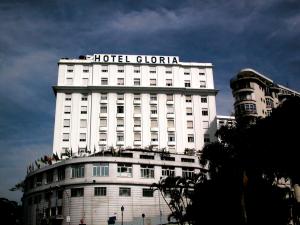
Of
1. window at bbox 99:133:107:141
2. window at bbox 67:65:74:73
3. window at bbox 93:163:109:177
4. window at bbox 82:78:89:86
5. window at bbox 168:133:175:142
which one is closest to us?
window at bbox 93:163:109:177

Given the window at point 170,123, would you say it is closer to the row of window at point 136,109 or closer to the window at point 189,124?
the row of window at point 136,109

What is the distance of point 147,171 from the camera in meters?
57.9

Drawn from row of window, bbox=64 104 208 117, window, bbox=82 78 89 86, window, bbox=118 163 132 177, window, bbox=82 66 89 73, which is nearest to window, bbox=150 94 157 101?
row of window, bbox=64 104 208 117

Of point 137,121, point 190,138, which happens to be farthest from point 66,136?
point 190,138

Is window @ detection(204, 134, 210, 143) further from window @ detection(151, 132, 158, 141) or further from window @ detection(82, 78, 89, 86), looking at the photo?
window @ detection(82, 78, 89, 86)

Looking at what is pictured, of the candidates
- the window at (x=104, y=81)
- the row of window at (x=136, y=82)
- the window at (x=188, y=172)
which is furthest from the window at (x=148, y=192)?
the window at (x=104, y=81)

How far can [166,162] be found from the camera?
195ft

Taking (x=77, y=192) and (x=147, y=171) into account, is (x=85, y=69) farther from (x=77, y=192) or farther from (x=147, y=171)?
(x=77, y=192)

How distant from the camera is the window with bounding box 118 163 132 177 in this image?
55.8 meters

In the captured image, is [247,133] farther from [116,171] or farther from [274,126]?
[116,171]

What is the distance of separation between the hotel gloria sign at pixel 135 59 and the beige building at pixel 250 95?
Answer: 45.1 ft

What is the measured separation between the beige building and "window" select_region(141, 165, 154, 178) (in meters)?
21.2

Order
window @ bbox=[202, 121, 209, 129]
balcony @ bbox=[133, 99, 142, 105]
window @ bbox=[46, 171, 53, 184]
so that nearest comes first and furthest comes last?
1. window @ bbox=[46, 171, 53, 184]
2. window @ bbox=[202, 121, 209, 129]
3. balcony @ bbox=[133, 99, 142, 105]

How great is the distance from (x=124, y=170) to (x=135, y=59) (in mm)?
26935
